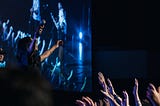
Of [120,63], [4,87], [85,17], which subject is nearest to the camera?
[4,87]

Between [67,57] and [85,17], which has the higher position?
[85,17]

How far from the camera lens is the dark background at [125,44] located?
16.8 ft

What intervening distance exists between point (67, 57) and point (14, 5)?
3.43 ft

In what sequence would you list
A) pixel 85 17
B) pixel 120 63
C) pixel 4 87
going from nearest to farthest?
pixel 4 87 → pixel 85 17 → pixel 120 63

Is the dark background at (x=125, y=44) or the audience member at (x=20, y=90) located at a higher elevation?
the dark background at (x=125, y=44)

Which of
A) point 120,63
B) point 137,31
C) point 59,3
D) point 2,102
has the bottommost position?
point 2,102

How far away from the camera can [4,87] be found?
16.3 inches

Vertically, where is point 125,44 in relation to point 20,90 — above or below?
above

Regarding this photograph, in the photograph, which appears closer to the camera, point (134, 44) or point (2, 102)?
point (2, 102)

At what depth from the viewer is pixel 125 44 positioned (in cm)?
527

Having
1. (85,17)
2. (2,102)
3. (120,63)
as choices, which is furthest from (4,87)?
(120,63)

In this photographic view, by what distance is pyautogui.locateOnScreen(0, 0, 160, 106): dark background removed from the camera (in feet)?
16.8

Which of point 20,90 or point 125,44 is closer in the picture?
point 20,90

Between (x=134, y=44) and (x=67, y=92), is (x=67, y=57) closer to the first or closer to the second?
(x=67, y=92)
